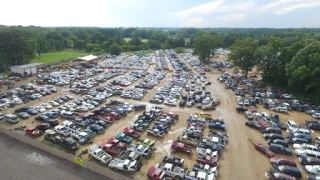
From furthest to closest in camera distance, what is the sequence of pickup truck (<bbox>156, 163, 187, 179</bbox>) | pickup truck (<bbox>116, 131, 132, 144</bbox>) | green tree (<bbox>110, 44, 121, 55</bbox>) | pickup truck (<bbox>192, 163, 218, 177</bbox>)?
green tree (<bbox>110, 44, 121, 55</bbox>) → pickup truck (<bbox>116, 131, 132, 144</bbox>) → pickup truck (<bbox>192, 163, 218, 177</bbox>) → pickup truck (<bbox>156, 163, 187, 179</bbox>)

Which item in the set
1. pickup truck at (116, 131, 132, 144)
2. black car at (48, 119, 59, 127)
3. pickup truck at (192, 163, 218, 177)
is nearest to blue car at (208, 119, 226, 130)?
pickup truck at (192, 163, 218, 177)

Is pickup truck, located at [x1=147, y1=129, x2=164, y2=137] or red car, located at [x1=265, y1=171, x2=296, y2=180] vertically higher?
pickup truck, located at [x1=147, y1=129, x2=164, y2=137]

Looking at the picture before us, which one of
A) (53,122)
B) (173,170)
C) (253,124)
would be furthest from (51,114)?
(253,124)

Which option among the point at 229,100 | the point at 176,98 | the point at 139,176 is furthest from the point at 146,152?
the point at 229,100

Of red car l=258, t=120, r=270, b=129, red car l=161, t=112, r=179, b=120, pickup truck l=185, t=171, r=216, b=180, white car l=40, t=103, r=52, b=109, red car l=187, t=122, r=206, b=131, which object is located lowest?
pickup truck l=185, t=171, r=216, b=180

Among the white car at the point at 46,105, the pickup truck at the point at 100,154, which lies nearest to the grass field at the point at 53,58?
the white car at the point at 46,105

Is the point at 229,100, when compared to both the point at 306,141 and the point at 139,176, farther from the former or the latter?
the point at 139,176

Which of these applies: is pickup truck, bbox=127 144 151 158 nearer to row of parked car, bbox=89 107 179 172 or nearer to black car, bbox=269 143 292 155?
row of parked car, bbox=89 107 179 172
